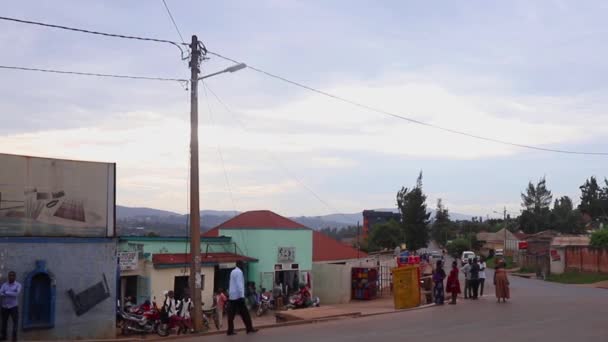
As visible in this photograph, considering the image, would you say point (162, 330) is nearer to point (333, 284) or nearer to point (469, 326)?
point (469, 326)

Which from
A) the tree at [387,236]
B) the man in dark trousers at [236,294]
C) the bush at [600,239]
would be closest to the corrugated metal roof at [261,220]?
the man in dark trousers at [236,294]

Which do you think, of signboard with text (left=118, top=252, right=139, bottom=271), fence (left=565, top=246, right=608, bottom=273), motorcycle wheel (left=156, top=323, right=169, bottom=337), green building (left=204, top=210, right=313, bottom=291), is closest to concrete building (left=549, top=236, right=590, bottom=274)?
fence (left=565, top=246, right=608, bottom=273)

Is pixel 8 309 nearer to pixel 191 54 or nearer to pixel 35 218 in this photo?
pixel 35 218

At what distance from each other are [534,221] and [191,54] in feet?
390

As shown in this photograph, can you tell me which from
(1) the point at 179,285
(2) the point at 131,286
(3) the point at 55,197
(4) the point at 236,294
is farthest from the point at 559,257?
(3) the point at 55,197

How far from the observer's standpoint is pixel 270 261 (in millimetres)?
34656

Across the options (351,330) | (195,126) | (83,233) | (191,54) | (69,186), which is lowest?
(351,330)

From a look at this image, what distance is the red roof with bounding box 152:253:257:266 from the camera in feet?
95.2

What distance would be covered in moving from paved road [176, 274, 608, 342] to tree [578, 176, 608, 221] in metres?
110

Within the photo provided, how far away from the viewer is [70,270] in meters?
17.9

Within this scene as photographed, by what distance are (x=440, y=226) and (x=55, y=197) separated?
118 m

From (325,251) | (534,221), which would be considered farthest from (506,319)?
(534,221)

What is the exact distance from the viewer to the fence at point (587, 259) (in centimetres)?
5478

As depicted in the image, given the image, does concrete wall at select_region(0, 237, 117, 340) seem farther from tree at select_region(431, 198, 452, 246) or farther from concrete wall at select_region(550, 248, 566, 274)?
tree at select_region(431, 198, 452, 246)
